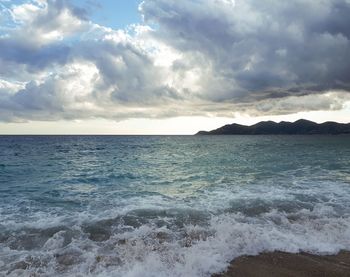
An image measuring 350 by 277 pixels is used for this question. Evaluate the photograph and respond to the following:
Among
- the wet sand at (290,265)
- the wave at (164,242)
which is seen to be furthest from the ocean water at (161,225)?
the wet sand at (290,265)

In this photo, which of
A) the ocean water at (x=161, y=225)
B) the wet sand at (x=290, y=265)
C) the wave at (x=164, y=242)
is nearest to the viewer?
the wet sand at (x=290, y=265)

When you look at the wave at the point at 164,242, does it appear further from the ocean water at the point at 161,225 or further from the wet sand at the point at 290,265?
the wet sand at the point at 290,265

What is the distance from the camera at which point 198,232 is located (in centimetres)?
1216

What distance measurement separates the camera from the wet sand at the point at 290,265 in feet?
28.9

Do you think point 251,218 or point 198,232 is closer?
point 198,232

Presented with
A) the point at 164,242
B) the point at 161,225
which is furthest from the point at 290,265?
the point at 161,225

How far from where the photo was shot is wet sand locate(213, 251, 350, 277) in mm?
8820

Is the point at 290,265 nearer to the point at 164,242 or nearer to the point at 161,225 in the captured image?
the point at 164,242

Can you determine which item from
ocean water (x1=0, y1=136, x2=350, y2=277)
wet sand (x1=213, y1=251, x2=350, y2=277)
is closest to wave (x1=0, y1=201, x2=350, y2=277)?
ocean water (x1=0, y1=136, x2=350, y2=277)

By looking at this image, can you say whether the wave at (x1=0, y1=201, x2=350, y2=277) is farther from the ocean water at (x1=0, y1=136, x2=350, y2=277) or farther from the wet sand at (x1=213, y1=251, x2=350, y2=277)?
the wet sand at (x1=213, y1=251, x2=350, y2=277)

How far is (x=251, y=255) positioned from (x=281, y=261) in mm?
879

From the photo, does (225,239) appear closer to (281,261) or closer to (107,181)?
(281,261)

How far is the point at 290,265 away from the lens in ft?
30.6

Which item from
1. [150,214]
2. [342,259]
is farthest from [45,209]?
[342,259]
